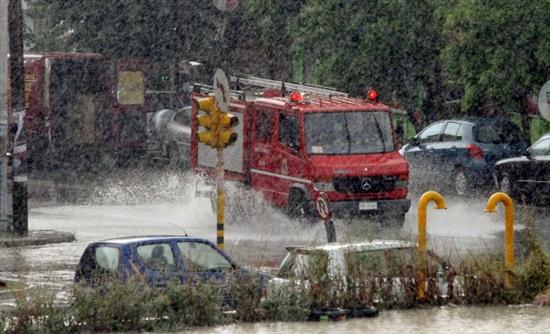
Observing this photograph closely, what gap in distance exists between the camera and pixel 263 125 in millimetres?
27234

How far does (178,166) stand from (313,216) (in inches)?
698

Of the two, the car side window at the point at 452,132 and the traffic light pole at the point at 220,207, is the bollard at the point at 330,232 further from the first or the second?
the car side window at the point at 452,132

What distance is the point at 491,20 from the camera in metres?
34.4

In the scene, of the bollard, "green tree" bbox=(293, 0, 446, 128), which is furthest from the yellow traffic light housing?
"green tree" bbox=(293, 0, 446, 128)

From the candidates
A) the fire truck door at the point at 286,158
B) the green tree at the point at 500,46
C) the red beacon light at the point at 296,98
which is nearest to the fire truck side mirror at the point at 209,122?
the fire truck door at the point at 286,158

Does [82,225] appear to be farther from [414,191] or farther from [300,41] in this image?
[300,41]

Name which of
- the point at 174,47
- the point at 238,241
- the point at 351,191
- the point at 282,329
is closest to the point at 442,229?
the point at 351,191

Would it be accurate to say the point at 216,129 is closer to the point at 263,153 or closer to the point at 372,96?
the point at 263,153

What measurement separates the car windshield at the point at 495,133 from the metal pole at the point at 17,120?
11763 mm

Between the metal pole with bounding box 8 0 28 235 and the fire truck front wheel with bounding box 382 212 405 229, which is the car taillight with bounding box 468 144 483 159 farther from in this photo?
the metal pole with bounding box 8 0 28 235

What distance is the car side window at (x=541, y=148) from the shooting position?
3025 cm

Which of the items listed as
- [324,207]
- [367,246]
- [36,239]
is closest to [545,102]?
[324,207]

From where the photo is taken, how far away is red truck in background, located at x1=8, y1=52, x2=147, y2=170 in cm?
4428

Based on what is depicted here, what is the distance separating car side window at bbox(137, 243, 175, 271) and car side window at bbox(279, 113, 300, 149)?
32.8 feet
